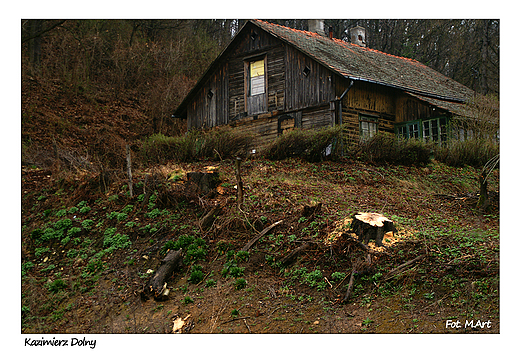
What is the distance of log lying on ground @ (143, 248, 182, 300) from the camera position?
7.18m

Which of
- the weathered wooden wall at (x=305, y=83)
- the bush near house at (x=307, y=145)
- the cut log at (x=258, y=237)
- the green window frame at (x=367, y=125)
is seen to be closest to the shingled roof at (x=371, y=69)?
the weathered wooden wall at (x=305, y=83)

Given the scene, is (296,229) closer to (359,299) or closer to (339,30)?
(359,299)

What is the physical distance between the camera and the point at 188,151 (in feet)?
44.4

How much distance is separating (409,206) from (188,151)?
682 centimetres

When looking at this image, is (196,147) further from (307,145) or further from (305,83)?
(305,83)

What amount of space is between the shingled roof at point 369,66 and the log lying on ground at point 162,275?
1046 cm

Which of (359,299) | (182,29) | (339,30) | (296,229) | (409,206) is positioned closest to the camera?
(359,299)

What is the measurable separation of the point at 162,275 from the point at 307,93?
1169 centimetres

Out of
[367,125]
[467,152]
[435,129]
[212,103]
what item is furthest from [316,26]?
[467,152]

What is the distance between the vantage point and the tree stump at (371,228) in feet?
23.6

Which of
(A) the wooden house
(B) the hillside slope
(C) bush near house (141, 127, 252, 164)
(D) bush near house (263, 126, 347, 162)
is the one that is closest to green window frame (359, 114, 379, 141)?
(A) the wooden house

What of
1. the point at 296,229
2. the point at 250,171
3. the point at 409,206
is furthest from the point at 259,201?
the point at 409,206

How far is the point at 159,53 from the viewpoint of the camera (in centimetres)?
2541

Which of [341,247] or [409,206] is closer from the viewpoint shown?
[341,247]
